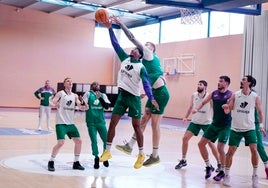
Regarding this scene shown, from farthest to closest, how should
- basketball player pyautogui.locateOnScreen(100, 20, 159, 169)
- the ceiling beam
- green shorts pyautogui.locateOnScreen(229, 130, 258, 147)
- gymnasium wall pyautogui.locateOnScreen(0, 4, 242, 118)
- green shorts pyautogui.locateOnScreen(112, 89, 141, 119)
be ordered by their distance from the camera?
gymnasium wall pyautogui.locateOnScreen(0, 4, 242, 118) → the ceiling beam → green shorts pyautogui.locateOnScreen(229, 130, 258, 147) → green shorts pyautogui.locateOnScreen(112, 89, 141, 119) → basketball player pyautogui.locateOnScreen(100, 20, 159, 169)

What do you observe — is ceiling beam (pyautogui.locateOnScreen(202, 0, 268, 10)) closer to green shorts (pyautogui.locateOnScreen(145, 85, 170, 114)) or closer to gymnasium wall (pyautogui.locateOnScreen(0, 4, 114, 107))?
green shorts (pyautogui.locateOnScreen(145, 85, 170, 114))

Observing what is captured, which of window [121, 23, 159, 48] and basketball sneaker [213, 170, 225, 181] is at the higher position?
window [121, 23, 159, 48]

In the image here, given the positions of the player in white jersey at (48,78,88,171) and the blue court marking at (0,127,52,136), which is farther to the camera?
the blue court marking at (0,127,52,136)

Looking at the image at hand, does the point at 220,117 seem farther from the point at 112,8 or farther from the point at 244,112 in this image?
the point at 112,8

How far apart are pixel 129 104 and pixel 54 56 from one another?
73.2ft

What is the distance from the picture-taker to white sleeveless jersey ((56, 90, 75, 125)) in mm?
8289

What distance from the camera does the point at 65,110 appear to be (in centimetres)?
834

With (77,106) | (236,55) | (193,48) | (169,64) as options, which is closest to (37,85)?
(169,64)

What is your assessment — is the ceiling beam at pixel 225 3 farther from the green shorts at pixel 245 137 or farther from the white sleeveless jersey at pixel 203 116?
the green shorts at pixel 245 137

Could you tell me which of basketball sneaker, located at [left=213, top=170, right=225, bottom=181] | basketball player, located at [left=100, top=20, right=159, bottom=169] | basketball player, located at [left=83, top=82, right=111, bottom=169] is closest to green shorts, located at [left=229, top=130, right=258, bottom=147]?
basketball sneaker, located at [left=213, top=170, right=225, bottom=181]

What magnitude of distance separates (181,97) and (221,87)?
1620 cm

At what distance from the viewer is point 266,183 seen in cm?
805

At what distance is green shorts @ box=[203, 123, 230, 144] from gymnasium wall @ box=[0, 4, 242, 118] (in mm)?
14701

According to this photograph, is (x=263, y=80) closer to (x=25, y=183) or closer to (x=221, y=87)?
(x=221, y=87)
